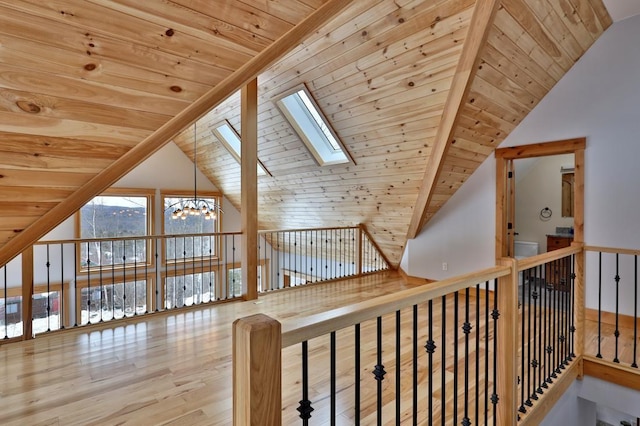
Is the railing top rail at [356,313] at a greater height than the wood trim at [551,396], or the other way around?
the railing top rail at [356,313]

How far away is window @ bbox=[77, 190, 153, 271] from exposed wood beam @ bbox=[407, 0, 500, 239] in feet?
17.6

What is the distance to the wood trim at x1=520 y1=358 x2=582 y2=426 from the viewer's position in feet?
7.30

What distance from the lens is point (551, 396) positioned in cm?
252

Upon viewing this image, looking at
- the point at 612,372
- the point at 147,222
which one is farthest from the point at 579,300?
the point at 147,222

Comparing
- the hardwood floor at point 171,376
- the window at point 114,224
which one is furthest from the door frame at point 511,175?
the window at point 114,224

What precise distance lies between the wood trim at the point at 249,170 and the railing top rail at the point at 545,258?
2.81 meters

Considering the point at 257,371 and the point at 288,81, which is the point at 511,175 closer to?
the point at 288,81

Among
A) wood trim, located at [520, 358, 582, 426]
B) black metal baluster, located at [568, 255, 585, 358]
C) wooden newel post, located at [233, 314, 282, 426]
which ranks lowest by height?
wood trim, located at [520, 358, 582, 426]

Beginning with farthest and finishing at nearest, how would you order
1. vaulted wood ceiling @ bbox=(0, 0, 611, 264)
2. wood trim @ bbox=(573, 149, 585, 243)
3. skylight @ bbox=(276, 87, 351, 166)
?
skylight @ bbox=(276, 87, 351, 166) < wood trim @ bbox=(573, 149, 585, 243) < vaulted wood ceiling @ bbox=(0, 0, 611, 264)

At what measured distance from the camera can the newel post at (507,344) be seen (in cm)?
188

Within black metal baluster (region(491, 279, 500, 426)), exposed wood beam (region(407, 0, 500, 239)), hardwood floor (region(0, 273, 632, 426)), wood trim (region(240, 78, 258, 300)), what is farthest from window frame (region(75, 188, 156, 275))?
black metal baluster (region(491, 279, 500, 426))

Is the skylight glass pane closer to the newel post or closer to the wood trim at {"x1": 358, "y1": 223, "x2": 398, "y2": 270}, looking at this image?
the wood trim at {"x1": 358, "y1": 223, "x2": 398, "y2": 270}

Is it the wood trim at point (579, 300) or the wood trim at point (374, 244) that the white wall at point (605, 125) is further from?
the wood trim at point (374, 244)

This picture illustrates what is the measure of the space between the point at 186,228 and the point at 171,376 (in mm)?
5344
